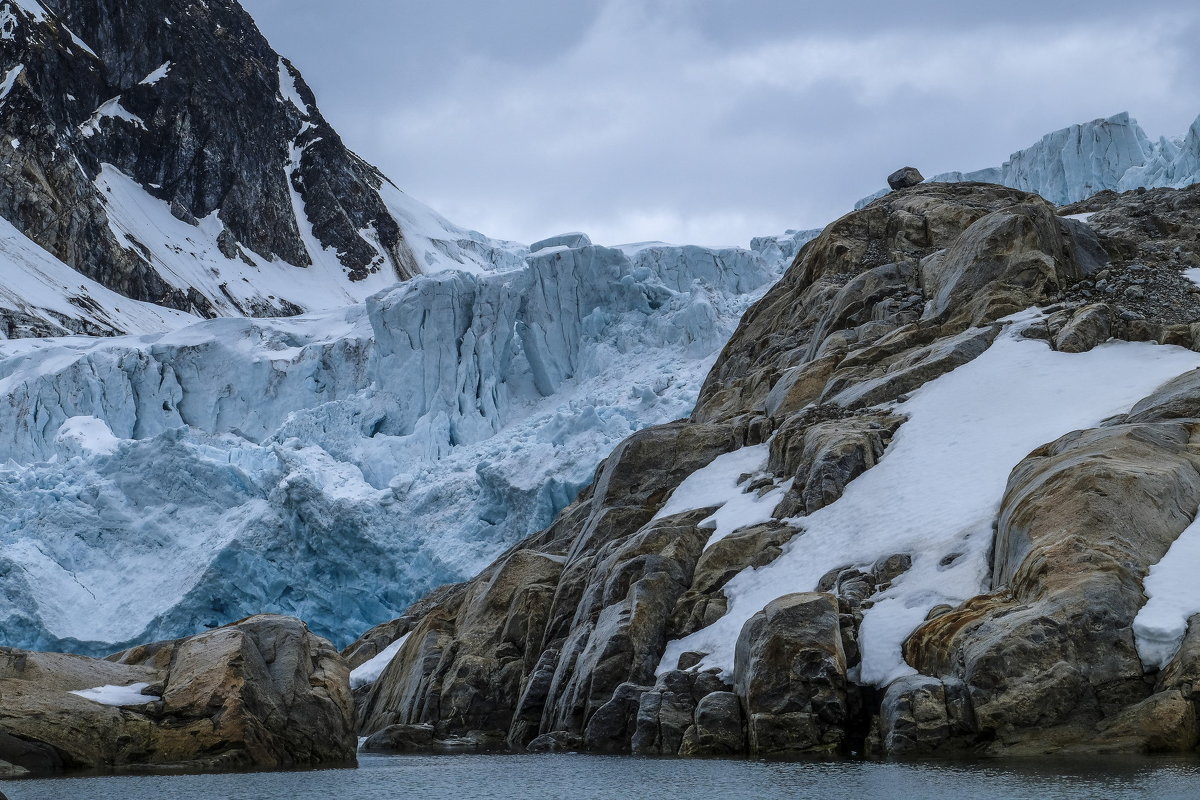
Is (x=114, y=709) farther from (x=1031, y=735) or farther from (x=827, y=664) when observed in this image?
(x=1031, y=735)

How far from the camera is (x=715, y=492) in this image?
23.8 meters

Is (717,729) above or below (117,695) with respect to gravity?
below

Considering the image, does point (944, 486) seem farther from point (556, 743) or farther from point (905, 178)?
point (905, 178)

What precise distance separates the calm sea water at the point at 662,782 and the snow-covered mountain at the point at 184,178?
82.7 m

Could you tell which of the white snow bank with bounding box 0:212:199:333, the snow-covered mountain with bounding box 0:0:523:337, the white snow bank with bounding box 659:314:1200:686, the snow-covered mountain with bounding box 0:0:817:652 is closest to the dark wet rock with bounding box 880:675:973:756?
the white snow bank with bounding box 659:314:1200:686

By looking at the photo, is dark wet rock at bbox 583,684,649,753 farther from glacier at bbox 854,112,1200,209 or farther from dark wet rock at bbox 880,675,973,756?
glacier at bbox 854,112,1200,209

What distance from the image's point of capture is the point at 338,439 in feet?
164

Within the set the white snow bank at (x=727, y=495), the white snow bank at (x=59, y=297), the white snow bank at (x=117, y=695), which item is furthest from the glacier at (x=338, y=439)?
the white snow bank at (x=59, y=297)

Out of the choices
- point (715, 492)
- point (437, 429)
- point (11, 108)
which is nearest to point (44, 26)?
point (11, 108)

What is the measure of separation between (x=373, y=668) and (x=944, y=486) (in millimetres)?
16371

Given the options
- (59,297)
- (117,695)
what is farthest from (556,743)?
(59,297)

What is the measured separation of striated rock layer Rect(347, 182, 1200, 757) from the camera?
42.8 feet

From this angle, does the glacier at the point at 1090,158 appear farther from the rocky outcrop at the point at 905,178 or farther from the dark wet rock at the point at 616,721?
the dark wet rock at the point at 616,721

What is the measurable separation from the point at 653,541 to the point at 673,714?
5033 millimetres
